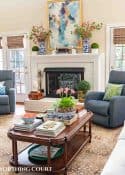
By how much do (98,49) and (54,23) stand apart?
1347 millimetres

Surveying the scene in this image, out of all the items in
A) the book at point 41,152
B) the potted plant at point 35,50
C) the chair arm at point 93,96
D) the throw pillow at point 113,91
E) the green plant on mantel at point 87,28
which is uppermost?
the green plant on mantel at point 87,28

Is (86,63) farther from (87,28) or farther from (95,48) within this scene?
(87,28)

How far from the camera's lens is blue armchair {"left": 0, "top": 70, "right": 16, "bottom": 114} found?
5.69 m

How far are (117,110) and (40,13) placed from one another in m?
3.52

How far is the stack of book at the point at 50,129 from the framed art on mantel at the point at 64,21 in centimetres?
360

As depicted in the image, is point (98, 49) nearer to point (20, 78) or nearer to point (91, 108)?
point (91, 108)

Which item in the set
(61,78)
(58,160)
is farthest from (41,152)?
(61,78)

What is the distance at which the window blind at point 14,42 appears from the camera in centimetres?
703

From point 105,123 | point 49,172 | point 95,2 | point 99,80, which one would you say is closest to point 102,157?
point 49,172

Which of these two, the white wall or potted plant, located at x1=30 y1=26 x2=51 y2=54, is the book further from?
potted plant, located at x1=30 y1=26 x2=51 y2=54

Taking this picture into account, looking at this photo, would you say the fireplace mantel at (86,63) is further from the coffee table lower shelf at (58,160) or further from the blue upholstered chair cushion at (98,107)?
the coffee table lower shelf at (58,160)

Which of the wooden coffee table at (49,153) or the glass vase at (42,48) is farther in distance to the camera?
the glass vase at (42,48)

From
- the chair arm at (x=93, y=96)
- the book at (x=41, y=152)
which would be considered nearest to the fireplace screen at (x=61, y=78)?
the chair arm at (x=93, y=96)

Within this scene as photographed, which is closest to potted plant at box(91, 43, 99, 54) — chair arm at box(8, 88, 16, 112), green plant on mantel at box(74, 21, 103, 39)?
green plant on mantel at box(74, 21, 103, 39)
